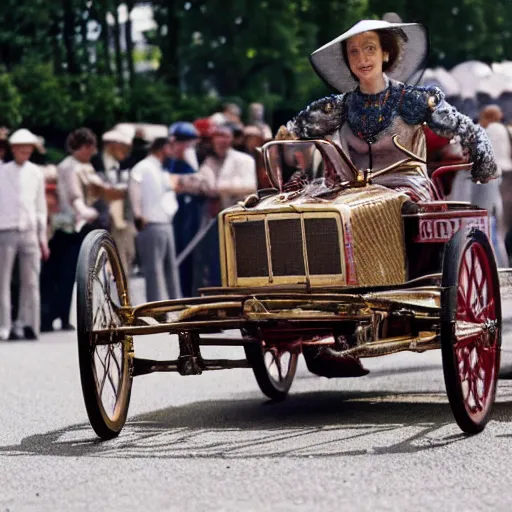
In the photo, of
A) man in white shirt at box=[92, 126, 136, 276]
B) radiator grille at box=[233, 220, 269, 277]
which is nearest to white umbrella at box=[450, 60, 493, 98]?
man in white shirt at box=[92, 126, 136, 276]

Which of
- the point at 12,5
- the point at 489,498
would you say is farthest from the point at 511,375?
the point at 12,5

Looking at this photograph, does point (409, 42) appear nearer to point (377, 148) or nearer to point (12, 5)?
point (377, 148)

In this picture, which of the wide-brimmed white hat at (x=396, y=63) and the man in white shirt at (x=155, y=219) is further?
the man in white shirt at (x=155, y=219)

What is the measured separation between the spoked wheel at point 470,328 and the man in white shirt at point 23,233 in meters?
8.32

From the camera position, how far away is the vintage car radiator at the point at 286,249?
8.62m

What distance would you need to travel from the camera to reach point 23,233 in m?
16.4

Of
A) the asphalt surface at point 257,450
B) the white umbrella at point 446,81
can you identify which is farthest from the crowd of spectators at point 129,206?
the white umbrella at point 446,81

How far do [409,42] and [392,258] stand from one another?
4.93 feet

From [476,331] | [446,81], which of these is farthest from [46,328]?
[446,81]

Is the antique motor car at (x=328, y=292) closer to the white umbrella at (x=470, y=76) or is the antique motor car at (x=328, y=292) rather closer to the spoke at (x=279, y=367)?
the spoke at (x=279, y=367)

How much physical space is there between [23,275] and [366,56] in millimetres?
7496

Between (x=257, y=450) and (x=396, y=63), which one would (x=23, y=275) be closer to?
(x=396, y=63)

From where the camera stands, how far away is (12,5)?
100ft

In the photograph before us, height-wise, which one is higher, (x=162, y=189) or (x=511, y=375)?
(x=162, y=189)
